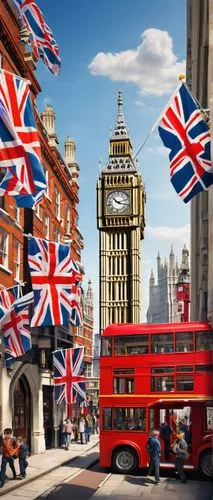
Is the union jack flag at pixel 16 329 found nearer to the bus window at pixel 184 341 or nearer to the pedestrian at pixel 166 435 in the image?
the bus window at pixel 184 341

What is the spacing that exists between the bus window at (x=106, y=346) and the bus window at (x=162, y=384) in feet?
6.65

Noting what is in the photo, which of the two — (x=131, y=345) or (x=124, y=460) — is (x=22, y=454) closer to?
(x=124, y=460)

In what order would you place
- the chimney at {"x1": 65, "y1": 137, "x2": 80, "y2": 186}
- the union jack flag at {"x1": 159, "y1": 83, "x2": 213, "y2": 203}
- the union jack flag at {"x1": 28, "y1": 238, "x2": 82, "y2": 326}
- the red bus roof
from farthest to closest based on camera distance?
the chimney at {"x1": 65, "y1": 137, "x2": 80, "y2": 186}
the union jack flag at {"x1": 28, "y1": 238, "x2": 82, "y2": 326}
the red bus roof
the union jack flag at {"x1": 159, "y1": 83, "x2": 213, "y2": 203}

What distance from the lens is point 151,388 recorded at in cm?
2283

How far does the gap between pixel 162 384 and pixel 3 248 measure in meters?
9.69

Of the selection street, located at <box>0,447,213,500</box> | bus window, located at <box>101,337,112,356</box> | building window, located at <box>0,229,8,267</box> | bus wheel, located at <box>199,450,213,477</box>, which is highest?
building window, located at <box>0,229,8,267</box>

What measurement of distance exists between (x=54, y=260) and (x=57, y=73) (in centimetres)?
694

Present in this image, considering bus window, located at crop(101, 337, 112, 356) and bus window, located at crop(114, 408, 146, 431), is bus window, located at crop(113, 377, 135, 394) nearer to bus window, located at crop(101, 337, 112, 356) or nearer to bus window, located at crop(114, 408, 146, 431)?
bus window, located at crop(114, 408, 146, 431)

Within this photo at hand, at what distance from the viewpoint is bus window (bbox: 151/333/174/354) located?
22.7m

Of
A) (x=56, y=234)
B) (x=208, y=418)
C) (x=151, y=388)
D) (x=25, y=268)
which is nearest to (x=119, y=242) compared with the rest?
(x=56, y=234)

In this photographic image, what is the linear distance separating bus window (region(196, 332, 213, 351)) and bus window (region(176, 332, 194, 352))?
0.80 ft

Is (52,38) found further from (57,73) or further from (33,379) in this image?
(33,379)

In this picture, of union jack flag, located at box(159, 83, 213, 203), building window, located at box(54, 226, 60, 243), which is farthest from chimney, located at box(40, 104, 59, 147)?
union jack flag, located at box(159, 83, 213, 203)

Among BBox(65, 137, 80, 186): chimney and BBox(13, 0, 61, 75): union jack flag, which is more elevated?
BBox(65, 137, 80, 186): chimney
